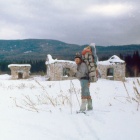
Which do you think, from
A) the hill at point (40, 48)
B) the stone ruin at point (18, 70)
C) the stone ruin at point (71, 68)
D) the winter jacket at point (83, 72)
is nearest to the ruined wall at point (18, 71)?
the stone ruin at point (18, 70)

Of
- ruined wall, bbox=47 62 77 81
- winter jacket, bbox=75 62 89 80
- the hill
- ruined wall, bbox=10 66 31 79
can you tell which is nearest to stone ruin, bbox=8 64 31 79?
ruined wall, bbox=10 66 31 79

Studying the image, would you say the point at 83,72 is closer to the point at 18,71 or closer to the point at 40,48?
the point at 18,71

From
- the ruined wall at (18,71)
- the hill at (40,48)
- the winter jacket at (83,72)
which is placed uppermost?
the hill at (40,48)

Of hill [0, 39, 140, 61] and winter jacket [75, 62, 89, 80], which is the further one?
hill [0, 39, 140, 61]

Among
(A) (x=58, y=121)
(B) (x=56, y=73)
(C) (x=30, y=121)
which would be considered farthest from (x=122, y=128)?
(B) (x=56, y=73)

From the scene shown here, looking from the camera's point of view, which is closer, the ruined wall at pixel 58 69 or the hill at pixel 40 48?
the ruined wall at pixel 58 69

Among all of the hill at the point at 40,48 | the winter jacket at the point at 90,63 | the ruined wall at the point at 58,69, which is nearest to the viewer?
the winter jacket at the point at 90,63

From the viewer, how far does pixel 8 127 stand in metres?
4.93

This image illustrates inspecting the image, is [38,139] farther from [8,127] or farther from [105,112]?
[105,112]

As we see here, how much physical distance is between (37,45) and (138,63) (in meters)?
129

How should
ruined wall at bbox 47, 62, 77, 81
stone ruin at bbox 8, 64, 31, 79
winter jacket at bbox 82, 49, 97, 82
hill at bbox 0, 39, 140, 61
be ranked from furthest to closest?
hill at bbox 0, 39, 140, 61, stone ruin at bbox 8, 64, 31, 79, ruined wall at bbox 47, 62, 77, 81, winter jacket at bbox 82, 49, 97, 82

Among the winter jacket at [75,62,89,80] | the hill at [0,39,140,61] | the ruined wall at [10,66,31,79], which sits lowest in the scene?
the ruined wall at [10,66,31,79]

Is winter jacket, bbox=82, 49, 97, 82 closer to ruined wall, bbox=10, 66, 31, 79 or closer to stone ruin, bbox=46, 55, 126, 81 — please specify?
stone ruin, bbox=46, 55, 126, 81

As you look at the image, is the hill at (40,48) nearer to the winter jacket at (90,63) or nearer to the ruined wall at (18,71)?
the ruined wall at (18,71)
